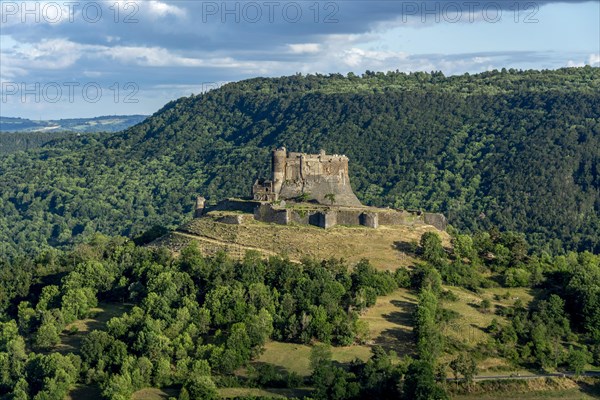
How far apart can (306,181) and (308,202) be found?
97.4 inches

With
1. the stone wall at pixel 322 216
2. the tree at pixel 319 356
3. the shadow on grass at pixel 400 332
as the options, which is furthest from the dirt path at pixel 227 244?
the tree at pixel 319 356

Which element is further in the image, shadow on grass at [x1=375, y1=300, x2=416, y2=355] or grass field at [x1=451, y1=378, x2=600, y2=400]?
shadow on grass at [x1=375, y1=300, x2=416, y2=355]

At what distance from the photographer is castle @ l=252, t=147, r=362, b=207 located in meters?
95.2

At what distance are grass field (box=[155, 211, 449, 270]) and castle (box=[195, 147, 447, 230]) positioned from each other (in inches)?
40.8

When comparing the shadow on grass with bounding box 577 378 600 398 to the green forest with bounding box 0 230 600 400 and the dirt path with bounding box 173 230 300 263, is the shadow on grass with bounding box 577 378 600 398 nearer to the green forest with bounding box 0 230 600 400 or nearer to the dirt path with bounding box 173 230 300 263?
the green forest with bounding box 0 230 600 400

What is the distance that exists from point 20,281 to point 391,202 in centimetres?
8708

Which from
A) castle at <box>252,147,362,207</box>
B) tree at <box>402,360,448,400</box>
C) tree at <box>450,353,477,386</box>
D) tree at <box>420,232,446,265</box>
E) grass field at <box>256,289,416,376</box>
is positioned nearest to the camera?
tree at <box>402,360,448,400</box>

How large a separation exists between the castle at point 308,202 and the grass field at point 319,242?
1037mm

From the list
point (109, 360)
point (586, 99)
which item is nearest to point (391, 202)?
point (586, 99)

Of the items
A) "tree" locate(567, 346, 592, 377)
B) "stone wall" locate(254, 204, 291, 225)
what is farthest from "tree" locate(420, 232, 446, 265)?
"tree" locate(567, 346, 592, 377)

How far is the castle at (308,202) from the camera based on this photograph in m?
91.6

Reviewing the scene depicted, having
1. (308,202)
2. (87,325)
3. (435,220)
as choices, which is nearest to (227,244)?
(308,202)

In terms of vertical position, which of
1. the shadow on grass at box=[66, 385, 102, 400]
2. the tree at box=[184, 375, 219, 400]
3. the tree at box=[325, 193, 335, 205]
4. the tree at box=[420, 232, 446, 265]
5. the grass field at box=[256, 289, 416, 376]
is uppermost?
the tree at box=[325, 193, 335, 205]

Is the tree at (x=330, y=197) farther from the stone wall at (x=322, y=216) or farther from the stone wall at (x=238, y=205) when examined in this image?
the stone wall at (x=238, y=205)
